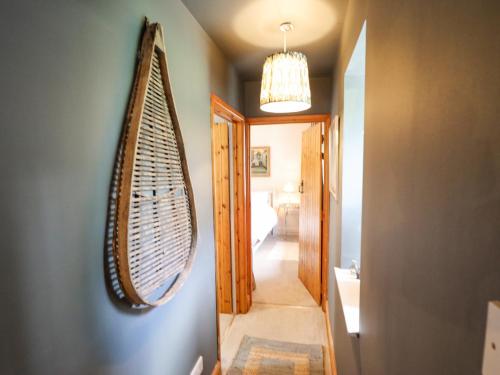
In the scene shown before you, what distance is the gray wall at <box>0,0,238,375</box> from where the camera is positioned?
0.63 m

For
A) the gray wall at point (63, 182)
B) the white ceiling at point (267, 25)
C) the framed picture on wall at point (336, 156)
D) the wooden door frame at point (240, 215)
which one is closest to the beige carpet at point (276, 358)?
the wooden door frame at point (240, 215)

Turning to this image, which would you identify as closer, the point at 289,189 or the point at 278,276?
the point at 278,276

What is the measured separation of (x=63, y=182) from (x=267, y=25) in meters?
1.54

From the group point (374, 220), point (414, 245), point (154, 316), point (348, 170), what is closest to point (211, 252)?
point (154, 316)

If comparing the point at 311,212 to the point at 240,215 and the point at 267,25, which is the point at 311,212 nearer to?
the point at 240,215

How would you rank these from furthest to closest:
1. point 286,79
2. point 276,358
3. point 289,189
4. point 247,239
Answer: point 289,189 → point 247,239 → point 276,358 → point 286,79

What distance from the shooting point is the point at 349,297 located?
1.38 m

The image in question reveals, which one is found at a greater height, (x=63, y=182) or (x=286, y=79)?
(x=286, y=79)

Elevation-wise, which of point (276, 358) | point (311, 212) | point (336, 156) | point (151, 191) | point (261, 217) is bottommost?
point (276, 358)

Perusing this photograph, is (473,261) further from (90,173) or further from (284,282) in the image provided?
(284,282)

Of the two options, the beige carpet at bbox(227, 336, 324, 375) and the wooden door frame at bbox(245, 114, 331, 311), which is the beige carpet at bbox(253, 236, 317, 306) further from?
the beige carpet at bbox(227, 336, 324, 375)

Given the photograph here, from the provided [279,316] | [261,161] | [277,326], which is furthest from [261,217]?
[277,326]

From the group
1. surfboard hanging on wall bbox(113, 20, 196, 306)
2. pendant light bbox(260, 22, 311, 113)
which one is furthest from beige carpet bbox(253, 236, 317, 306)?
pendant light bbox(260, 22, 311, 113)

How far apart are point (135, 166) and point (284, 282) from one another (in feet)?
9.85
